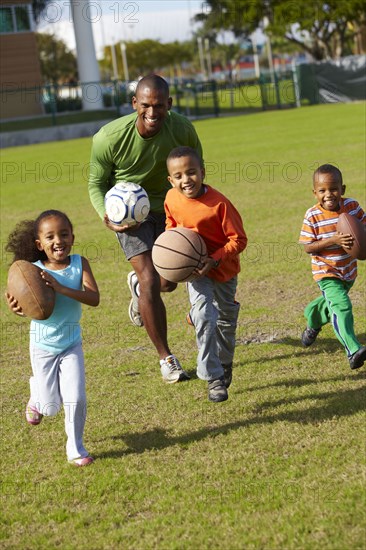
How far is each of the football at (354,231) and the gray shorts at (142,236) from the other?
5.31 ft

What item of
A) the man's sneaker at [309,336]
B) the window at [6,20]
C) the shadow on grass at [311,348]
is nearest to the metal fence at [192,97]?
the window at [6,20]

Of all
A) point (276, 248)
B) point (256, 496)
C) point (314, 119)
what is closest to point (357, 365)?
point (256, 496)

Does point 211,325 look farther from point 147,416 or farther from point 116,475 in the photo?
point 116,475

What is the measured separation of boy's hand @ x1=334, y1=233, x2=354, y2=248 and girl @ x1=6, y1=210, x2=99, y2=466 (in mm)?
1929

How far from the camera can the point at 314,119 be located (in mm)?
35719

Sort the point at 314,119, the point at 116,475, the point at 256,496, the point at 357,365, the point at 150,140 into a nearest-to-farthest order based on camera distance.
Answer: the point at 256,496 < the point at 116,475 < the point at 357,365 < the point at 150,140 < the point at 314,119

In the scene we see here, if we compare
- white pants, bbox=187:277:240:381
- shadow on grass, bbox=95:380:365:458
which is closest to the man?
white pants, bbox=187:277:240:381

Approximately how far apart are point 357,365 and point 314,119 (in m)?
30.0

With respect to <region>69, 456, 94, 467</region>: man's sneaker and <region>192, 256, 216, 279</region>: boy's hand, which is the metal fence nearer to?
<region>192, 256, 216, 279</region>: boy's hand

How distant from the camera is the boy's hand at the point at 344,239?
6.61 metres

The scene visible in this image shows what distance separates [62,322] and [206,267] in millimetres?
1087

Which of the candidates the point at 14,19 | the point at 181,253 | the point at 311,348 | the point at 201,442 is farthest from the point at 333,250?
the point at 14,19

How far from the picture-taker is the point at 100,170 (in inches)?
300

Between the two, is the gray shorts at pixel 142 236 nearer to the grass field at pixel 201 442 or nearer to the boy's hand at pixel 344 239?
the grass field at pixel 201 442
